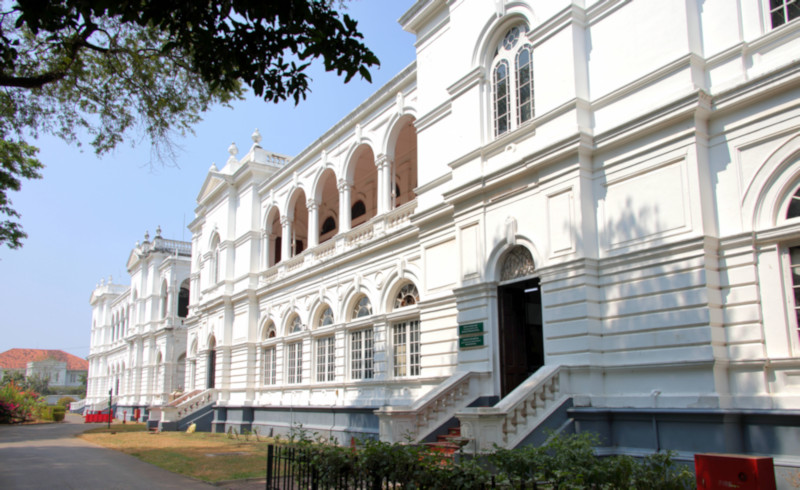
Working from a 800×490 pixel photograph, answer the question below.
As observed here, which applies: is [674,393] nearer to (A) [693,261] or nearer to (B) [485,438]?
(A) [693,261]

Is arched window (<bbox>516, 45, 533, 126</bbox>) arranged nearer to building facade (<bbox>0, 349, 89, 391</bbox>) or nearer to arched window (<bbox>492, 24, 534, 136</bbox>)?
arched window (<bbox>492, 24, 534, 136</bbox>)

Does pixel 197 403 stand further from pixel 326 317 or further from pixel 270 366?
pixel 326 317

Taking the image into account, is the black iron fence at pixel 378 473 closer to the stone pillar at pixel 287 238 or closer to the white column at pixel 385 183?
the white column at pixel 385 183

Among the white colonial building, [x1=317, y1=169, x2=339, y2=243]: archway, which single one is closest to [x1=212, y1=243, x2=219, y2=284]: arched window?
[x1=317, y1=169, x2=339, y2=243]: archway

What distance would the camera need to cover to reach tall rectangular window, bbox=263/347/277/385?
25.2 metres

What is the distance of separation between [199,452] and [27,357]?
390 feet

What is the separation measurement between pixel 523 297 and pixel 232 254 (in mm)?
18293

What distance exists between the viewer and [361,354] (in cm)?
1966

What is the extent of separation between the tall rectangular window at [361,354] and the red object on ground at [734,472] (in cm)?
1314

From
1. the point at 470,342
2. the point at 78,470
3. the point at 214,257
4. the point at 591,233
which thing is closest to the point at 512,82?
the point at 591,233

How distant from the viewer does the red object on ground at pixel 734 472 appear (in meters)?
5.92

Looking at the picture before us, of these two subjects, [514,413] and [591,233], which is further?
[591,233]

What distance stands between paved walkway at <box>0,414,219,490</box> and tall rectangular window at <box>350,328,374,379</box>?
252 inches

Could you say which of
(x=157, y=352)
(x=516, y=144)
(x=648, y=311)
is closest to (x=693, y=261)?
(x=648, y=311)
